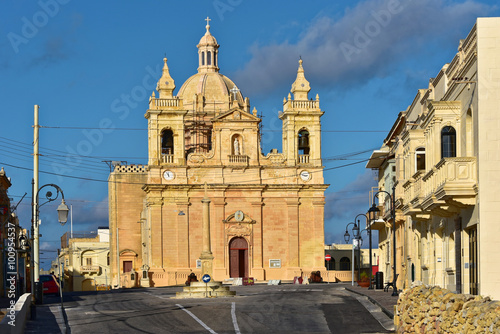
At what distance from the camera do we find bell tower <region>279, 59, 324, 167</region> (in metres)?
79.9

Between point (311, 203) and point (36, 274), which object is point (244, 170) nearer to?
point (311, 203)

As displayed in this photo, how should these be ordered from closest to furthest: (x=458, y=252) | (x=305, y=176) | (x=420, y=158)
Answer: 1. (x=458, y=252)
2. (x=420, y=158)
3. (x=305, y=176)

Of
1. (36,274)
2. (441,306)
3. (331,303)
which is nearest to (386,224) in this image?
(331,303)

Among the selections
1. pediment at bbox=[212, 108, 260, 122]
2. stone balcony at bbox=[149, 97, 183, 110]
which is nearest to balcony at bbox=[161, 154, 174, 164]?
stone balcony at bbox=[149, 97, 183, 110]

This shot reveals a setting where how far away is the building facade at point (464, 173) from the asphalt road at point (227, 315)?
3.50 metres

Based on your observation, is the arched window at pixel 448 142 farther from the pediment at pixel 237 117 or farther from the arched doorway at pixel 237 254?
the arched doorway at pixel 237 254

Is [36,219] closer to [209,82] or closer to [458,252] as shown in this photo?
[458,252]

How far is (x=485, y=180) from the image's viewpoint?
28.2m

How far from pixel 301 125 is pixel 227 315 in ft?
151

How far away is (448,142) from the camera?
32531mm

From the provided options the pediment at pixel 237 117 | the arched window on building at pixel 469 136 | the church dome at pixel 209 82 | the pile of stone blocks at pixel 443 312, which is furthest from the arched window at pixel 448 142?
the church dome at pixel 209 82

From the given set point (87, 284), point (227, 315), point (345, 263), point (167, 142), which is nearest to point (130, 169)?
point (167, 142)

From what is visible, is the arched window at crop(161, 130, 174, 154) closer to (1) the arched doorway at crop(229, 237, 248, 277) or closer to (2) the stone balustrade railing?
(1) the arched doorway at crop(229, 237, 248, 277)

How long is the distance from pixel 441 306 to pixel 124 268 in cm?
6844
